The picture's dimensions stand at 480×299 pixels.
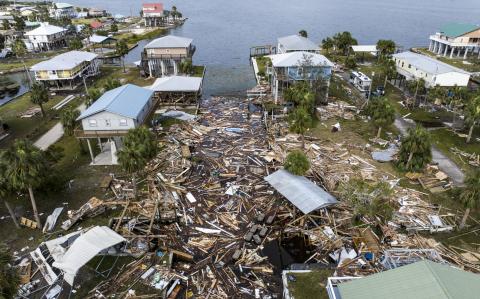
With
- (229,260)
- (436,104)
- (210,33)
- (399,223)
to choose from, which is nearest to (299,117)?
(399,223)

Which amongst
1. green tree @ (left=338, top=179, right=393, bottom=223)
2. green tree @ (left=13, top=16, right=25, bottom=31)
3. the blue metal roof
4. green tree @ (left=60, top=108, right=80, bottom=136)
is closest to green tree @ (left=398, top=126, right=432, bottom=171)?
green tree @ (left=338, top=179, right=393, bottom=223)

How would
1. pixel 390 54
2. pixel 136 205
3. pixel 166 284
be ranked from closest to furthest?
pixel 166 284 < pixel 136 205 < pixel 390 54

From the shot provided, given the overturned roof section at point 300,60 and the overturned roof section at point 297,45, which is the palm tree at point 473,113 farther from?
the overturned roof section at point 297,45

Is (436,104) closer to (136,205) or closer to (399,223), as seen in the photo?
(399,223)

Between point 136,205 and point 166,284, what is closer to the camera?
point 166,284

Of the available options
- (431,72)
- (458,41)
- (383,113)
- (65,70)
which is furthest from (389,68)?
(65,70)

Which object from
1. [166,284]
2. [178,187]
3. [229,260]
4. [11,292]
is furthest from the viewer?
[178,187]

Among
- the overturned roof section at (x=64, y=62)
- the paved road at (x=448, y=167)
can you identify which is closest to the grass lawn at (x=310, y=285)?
the paved road at (x=448, y=167)

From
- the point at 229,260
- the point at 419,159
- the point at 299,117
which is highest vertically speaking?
the point at 299,117

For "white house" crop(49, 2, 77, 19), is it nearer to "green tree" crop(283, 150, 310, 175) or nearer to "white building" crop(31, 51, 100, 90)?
"white building" crop(31, 51, 100, 90)
